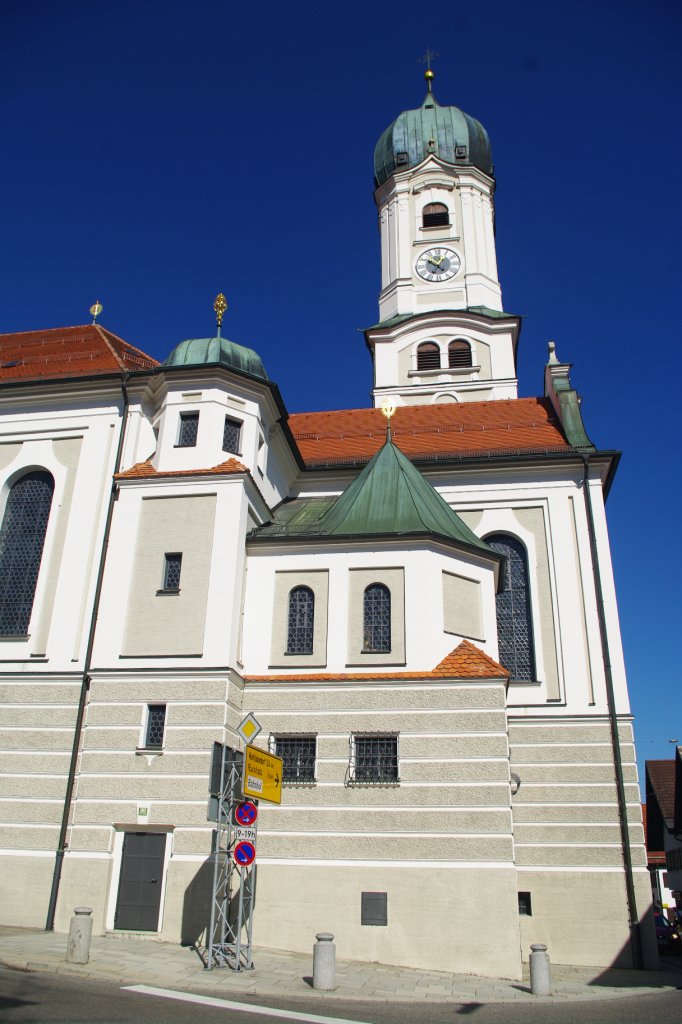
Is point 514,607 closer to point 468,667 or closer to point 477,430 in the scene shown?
point 468,667

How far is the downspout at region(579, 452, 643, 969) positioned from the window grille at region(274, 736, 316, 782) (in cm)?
742

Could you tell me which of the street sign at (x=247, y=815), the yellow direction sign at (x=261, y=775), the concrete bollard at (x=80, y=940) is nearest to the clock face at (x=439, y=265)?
the yellow direction sign at (x=261, y=775)

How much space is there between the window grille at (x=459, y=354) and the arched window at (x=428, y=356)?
54cm

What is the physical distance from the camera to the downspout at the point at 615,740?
1769cm

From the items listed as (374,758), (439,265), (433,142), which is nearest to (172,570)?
(374,758)

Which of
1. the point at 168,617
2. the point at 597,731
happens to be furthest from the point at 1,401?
the point at 597,731

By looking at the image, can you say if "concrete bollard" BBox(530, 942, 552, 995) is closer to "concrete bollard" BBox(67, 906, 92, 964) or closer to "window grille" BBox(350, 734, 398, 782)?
"window grille" BBox(350, 734, 398, 782)

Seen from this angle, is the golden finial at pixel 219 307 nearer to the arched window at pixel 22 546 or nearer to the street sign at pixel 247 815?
the arched window at pixel 22 546

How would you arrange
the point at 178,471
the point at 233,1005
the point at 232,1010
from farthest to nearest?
the point at 178,471, the point at 233,1005, the point at 232,1010

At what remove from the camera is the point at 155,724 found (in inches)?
674

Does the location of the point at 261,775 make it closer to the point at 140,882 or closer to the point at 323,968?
the point at 323,968

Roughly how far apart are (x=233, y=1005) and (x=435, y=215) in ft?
125

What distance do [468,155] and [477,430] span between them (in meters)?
23.7

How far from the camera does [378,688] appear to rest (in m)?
17.3
